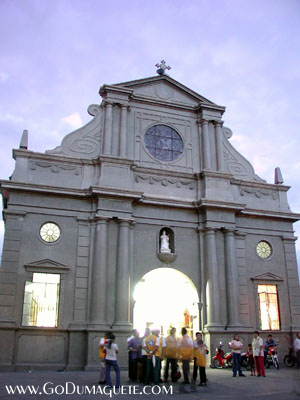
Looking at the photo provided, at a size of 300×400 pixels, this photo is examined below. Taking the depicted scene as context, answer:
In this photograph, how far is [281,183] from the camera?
894 inches

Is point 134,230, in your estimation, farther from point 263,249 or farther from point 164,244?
point 263,249

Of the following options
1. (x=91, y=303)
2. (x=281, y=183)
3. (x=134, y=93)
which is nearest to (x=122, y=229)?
(x=91, y=303)

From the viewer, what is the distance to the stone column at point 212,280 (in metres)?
18.8

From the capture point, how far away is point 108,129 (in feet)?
66.8

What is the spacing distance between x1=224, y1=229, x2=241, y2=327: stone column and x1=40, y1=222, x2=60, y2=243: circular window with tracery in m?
7.83

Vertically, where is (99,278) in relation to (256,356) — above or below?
above

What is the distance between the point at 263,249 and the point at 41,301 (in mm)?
10926

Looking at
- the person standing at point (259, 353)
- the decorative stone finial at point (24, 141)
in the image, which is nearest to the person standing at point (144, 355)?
the person standing at point (259, 353)

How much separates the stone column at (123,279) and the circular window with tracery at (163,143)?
4364mm

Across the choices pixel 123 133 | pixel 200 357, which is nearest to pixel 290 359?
pixel 200 357

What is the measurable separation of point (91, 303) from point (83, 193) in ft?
15.6

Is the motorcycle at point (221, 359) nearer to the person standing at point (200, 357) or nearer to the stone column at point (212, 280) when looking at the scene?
the stone column at point (212, 280)

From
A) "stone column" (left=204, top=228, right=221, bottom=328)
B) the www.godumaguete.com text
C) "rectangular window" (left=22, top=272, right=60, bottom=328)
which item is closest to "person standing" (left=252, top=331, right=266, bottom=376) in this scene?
"stone column" (left=204, top=228, right=221, bottom=328)

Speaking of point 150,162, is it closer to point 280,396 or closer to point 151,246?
point 151,246
